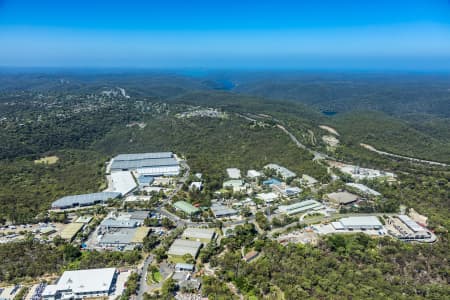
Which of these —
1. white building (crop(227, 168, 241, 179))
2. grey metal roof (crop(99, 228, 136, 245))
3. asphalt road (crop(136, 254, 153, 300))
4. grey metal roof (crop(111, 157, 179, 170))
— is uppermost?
grey metal roof (crop(111, 157, 179, 170))

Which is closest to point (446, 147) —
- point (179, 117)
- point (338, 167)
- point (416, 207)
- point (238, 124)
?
point (338, 167)

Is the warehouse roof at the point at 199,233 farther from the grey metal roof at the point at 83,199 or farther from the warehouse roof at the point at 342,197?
the warehouse roof at the point at 342,197

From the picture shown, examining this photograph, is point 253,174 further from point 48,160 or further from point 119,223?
point 48,160

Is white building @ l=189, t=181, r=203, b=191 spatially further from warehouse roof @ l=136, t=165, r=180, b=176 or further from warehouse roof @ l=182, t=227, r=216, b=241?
warehouse roof @ l=182, t=227, r=216, b=241

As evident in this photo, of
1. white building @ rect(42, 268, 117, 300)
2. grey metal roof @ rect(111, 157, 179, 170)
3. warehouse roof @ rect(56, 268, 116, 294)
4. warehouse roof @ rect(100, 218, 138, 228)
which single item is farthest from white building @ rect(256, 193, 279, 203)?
white building @ rect(42, 268, 117, 300)

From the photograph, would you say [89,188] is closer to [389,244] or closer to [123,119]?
[389,244]

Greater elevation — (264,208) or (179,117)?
(179,117)

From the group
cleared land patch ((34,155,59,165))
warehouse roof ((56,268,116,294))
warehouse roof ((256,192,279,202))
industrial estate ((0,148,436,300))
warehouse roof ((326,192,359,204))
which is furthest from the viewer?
cleared land patch ((34,155,59,165))
